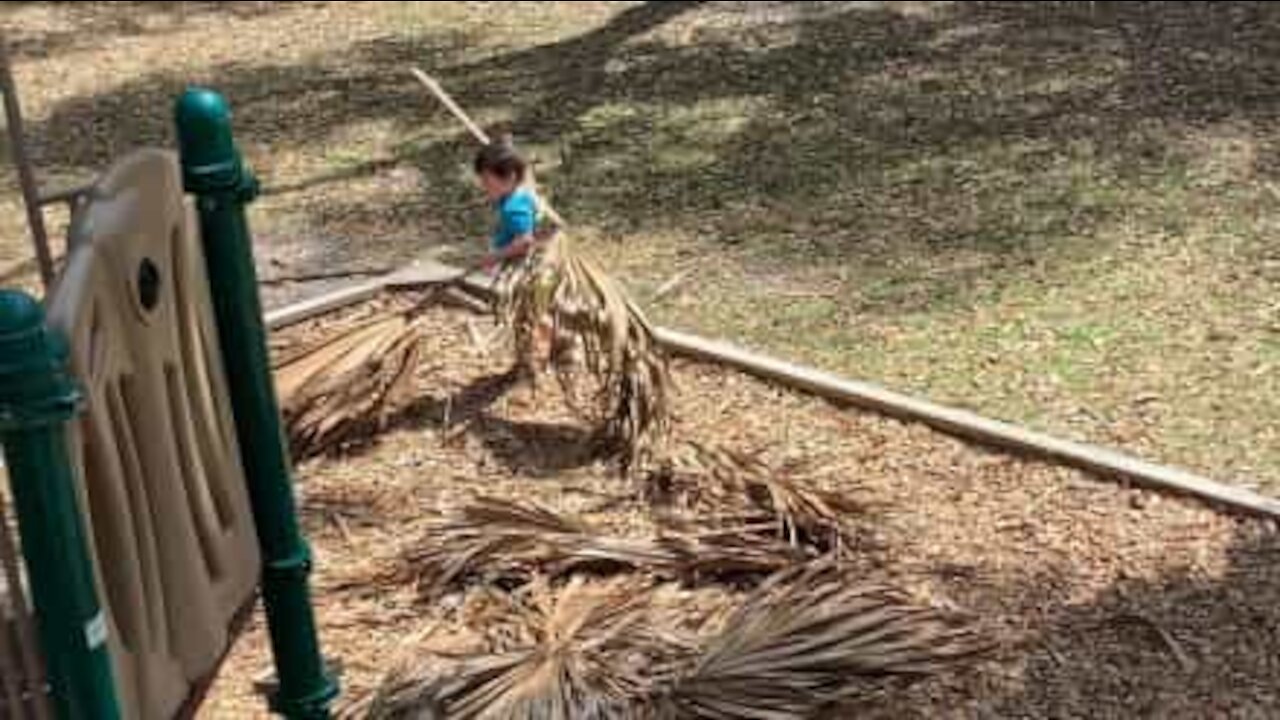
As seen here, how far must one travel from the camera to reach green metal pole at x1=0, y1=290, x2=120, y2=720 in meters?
2.59

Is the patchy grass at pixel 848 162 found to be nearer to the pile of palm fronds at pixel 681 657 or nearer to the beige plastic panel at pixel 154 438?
the pile of palm fronds at pixel 681 657

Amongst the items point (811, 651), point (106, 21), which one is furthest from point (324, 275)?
point (106, 21)

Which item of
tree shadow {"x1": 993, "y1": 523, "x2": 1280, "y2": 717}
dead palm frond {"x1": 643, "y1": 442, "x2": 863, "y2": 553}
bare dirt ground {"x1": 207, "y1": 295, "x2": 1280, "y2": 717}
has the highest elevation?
dead palm frond {"x1": 643, "y1": 442, "x2": 863, "y2": 553}

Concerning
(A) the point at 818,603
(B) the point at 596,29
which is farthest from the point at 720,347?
(B) the point at 596,29

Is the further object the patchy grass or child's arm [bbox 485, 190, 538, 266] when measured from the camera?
the patchy grass

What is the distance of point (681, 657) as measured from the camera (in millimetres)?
4055

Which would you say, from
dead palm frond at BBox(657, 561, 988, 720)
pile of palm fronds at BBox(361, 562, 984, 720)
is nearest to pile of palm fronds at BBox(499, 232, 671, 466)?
pile of palm fronds at BBox(361, 562, 984, 720)

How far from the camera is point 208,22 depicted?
Result: 36.9ft

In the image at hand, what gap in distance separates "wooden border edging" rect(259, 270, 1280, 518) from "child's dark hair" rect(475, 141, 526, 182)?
46 cm

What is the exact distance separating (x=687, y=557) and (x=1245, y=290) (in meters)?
2.43

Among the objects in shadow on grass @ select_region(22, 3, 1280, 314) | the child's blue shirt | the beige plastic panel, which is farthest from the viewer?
shadow on grass @ select_region(22, 3, 1280, 314)

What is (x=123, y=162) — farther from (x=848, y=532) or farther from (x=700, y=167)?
(x=700, y=167)

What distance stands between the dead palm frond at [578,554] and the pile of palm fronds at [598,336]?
58 centimetres

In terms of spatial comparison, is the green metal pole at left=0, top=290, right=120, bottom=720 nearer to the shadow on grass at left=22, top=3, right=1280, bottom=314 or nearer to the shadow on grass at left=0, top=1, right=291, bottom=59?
the shadow on grass at left=22, top=3, right=1280, bottom=314
